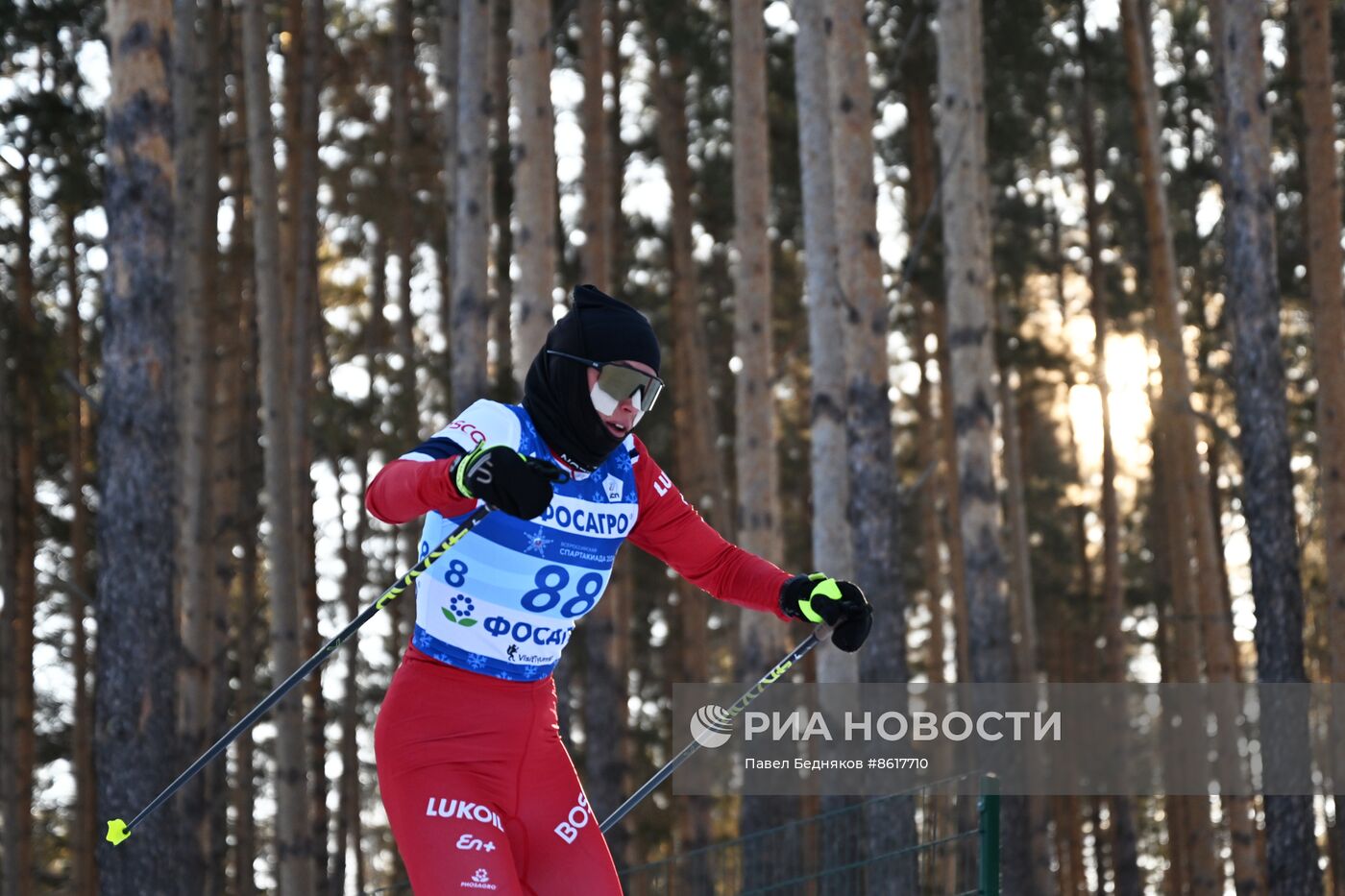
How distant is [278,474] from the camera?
13.2 meters

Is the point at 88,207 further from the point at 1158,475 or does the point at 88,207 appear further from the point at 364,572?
the point at 1158,475

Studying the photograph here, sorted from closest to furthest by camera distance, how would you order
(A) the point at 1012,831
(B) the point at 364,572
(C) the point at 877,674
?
(C) the point at 877,674
(A) the point at 1012,831
(B) the point at 364,572

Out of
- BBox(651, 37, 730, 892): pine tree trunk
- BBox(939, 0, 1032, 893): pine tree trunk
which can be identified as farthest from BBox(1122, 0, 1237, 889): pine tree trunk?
BBox(651, 37, 730, 892): pine tree trunk

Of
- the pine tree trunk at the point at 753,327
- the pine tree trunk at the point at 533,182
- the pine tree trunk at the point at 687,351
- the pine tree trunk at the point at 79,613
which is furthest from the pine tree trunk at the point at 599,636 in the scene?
the pine tree trunk at the point at 79,613

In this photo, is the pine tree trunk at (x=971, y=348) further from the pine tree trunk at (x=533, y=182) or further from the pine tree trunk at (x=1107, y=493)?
the pine tree trunk at (x=1107, y=493)

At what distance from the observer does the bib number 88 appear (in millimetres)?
4277

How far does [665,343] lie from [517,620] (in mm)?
18220

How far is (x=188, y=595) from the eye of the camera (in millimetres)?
13156

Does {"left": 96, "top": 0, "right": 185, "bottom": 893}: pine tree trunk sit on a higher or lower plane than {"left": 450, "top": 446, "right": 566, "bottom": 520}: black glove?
higher

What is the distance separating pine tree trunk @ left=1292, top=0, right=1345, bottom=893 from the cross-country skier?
8.42 m

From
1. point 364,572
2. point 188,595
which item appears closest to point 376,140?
point 364,572

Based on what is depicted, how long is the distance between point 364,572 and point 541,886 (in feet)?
66.6

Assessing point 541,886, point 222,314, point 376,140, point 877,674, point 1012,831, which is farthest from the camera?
point 376,140

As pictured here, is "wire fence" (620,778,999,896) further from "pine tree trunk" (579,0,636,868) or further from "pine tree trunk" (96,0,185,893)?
"pine tree trunk" (96,0,185,893)
